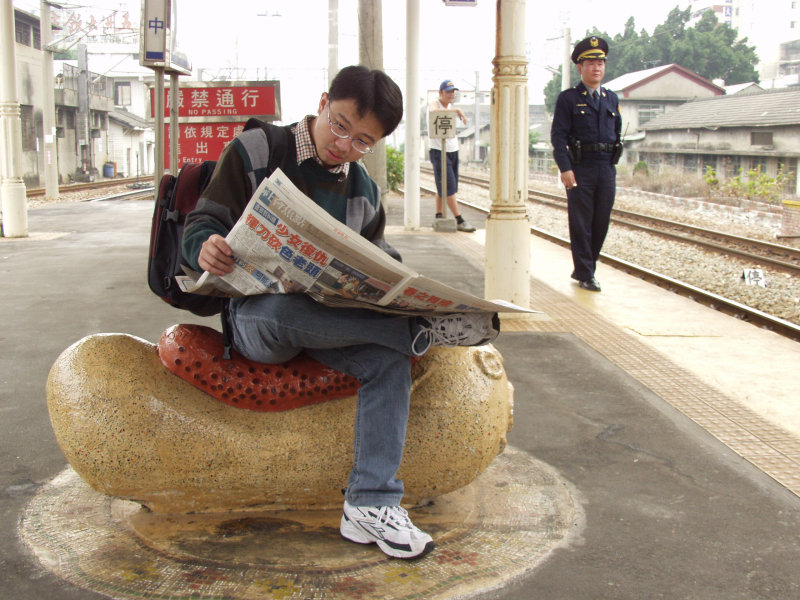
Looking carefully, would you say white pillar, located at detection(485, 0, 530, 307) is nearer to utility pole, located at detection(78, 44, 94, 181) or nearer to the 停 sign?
the 停 sign

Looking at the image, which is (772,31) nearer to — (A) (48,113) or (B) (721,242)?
(A) (48,113)

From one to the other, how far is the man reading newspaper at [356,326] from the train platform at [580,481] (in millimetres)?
190

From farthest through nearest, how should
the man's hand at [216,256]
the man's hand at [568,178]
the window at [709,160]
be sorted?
the window at [709,160] < the man's hand at [568,178] < the man's hand at [216,256]

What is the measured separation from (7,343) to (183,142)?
4.68 metres

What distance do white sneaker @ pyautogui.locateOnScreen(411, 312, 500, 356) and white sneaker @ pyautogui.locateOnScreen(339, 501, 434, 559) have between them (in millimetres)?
514

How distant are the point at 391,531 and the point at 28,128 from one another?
36.7 meters

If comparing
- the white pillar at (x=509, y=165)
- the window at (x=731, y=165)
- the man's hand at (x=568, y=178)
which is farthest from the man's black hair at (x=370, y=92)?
the window at (x=731, y=165)

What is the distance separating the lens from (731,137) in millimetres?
32938

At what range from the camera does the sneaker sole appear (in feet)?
8.28

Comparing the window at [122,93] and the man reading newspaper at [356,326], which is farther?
the window at [122,93]

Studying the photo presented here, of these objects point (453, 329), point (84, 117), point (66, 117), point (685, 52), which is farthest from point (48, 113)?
point (685, 52)

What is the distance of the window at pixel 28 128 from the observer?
34.3m

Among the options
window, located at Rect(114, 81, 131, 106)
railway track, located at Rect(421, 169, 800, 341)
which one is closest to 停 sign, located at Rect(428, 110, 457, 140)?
railway track, located at Rect(421, 169, 800, 341)

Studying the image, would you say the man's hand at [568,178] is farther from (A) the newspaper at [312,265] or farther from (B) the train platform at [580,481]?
(A) the newspaper at [312,265]
